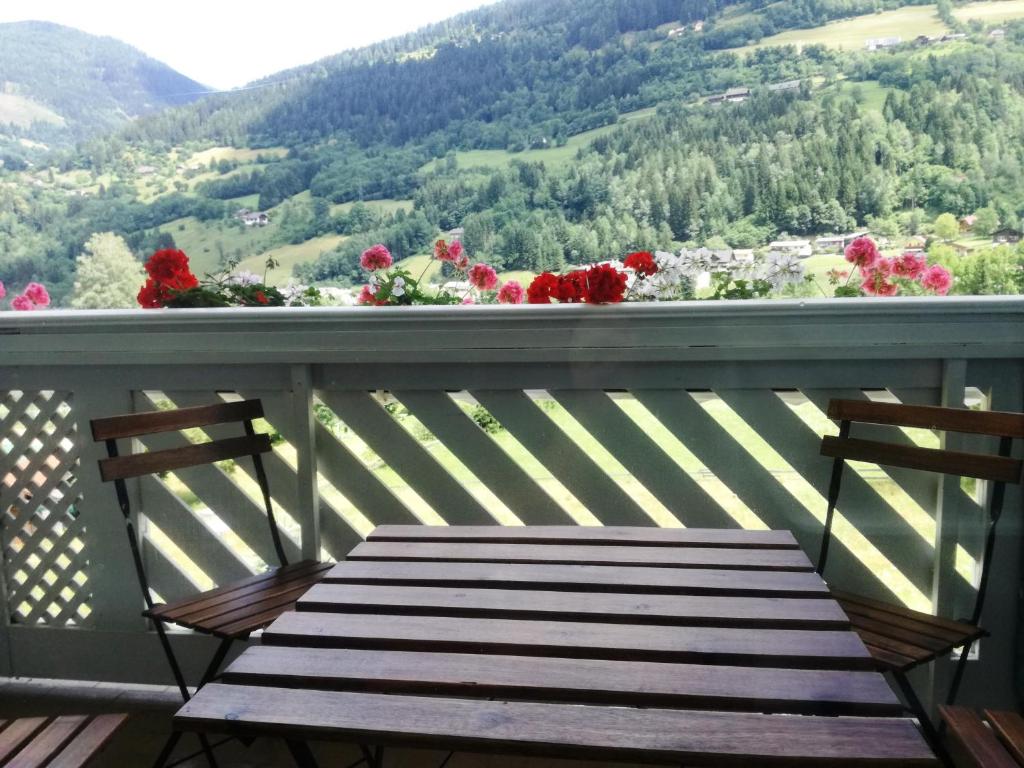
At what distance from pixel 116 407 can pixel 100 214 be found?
4.61 ft

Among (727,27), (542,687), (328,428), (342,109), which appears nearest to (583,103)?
(727,27)

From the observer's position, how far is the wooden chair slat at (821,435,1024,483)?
2.21 m

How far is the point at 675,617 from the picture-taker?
Result: 1.61m

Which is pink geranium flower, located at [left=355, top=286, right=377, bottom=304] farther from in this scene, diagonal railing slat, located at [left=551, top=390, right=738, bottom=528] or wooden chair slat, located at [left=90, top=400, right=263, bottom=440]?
diagonal railing slat, located at [left=551, top=390, right=738, bottom=528]

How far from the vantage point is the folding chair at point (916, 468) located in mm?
2064

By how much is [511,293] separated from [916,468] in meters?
1.33

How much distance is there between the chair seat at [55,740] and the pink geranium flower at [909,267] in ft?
7.99

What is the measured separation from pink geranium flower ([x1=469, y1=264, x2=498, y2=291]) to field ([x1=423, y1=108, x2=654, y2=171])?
771 millimetres

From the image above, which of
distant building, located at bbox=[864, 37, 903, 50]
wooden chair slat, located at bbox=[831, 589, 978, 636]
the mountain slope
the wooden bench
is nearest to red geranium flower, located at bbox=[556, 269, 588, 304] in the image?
wooden chair slat, located at bbox=[831, 589, 978, 636]

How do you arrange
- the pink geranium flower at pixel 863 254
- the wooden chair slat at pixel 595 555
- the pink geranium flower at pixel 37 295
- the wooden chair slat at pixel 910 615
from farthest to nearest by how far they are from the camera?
the pink geranium flower at pixel 37 295 < the pink geranium flower at pixel 863 254 < the wooden chair slat at pixel 910 615 < the wooden chair slat at pixel 595 555

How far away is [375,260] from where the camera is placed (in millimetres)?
3115

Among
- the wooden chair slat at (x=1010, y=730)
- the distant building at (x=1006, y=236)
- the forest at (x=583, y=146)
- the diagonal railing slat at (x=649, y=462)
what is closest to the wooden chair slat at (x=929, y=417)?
the diagonal railing slat at (x=649, y=462)

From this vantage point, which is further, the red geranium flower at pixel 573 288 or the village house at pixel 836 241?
the village house at pixel 836 241

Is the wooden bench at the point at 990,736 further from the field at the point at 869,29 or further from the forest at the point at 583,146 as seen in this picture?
the field at the point at 869,29
